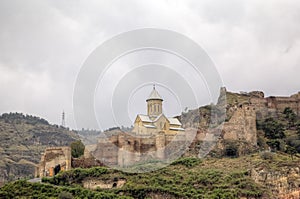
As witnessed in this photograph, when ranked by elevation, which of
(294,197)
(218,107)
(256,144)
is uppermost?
(218,107)

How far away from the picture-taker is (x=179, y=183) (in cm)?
3067

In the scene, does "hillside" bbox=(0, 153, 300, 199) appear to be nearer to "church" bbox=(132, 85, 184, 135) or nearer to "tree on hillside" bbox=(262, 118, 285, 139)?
"church" bbox=(132, 85, 184, 135)

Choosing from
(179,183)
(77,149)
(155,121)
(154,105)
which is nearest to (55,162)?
(77,149)

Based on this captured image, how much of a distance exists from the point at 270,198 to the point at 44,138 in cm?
6180

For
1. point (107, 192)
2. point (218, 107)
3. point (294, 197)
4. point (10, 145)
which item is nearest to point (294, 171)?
point (294, 197)

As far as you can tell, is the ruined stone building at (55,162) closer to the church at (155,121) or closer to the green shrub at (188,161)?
the church at (155,121)

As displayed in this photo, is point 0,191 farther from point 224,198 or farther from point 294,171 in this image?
point 294,171

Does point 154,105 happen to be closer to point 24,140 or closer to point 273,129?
point 273,129

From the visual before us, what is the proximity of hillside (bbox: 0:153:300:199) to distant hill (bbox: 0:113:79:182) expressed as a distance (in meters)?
28.4

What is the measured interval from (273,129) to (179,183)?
16.8 m

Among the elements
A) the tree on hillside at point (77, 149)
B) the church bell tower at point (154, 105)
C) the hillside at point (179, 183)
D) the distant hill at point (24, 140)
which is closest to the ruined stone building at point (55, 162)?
the tree on hillside at point (77, 149)

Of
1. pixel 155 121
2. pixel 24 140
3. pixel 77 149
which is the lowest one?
pixel 77 149

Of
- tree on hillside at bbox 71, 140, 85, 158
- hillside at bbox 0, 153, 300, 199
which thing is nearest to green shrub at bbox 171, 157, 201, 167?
hillside at bbox 0, 153, 300, 199

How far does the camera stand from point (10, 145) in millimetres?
78000
